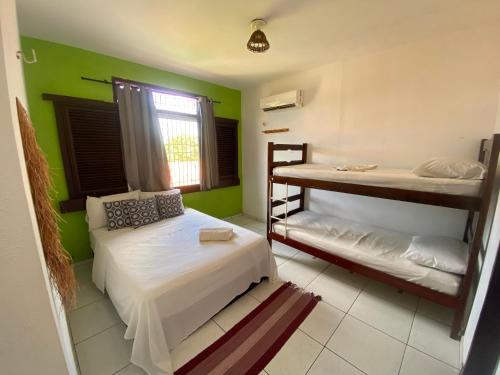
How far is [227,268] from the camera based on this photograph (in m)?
1.70

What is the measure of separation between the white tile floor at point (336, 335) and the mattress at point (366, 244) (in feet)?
1.18

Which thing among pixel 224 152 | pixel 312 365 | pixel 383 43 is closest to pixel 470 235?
pixel 312 365

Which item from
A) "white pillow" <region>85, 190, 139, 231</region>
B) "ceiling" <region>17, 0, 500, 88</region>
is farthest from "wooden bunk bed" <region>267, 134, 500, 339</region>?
"white pillow" <region>85, 190, 139, 231</region>

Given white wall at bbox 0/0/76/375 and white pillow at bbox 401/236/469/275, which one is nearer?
white wall at bbox 0/0/76/375

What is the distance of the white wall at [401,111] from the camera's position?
184 cm

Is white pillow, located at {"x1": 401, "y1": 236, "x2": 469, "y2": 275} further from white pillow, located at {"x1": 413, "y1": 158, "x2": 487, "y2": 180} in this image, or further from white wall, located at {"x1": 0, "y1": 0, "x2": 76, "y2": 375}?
white wall, located at {"x1": 0, "y1": 0, "x2": 76, "y2": 375}

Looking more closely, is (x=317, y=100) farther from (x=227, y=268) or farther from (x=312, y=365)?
(x=312, y=365)

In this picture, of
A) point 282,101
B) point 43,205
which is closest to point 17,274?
point 43,205

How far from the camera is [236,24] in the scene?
69.5 inches

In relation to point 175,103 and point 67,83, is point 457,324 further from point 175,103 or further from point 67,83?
point 67,83

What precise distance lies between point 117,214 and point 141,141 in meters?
0.99

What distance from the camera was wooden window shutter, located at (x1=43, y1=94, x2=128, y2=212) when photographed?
219 cm

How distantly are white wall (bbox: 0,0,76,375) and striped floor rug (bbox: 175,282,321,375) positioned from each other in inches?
43.0

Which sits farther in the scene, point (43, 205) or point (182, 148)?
point (182, 148)
